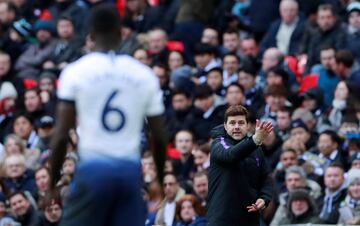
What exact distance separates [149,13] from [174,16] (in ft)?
2.12

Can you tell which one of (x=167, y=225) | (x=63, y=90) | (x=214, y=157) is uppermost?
(x=63, y=90)

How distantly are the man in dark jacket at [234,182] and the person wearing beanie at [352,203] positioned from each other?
3.57 meters

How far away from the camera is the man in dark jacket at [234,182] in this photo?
40.1 feet

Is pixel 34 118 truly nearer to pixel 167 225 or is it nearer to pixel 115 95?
pixel 167 225

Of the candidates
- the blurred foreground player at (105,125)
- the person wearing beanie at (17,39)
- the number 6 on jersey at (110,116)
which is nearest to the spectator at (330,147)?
the blurred foreground player at (105,125)

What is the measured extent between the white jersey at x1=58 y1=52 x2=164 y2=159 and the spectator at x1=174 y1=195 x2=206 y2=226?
21.8 feet

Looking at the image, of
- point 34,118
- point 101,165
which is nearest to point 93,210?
point 101,165

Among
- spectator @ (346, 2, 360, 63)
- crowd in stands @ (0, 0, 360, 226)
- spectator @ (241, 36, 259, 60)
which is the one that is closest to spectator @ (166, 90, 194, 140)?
crowd in stands @ (0, 0, 360, 226)

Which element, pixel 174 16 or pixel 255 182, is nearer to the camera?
pixel 255 182

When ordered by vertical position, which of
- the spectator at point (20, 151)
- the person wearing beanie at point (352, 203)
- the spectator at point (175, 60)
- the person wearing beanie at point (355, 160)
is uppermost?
the spectator at point (175, 60)

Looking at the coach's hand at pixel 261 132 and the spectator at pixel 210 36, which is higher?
the spectator at pixel 210 36

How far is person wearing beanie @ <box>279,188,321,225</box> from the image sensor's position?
15.7 metres

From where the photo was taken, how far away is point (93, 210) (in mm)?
9492

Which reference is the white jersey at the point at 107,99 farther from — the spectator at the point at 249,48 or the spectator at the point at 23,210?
the spectator at the point at 249,48
